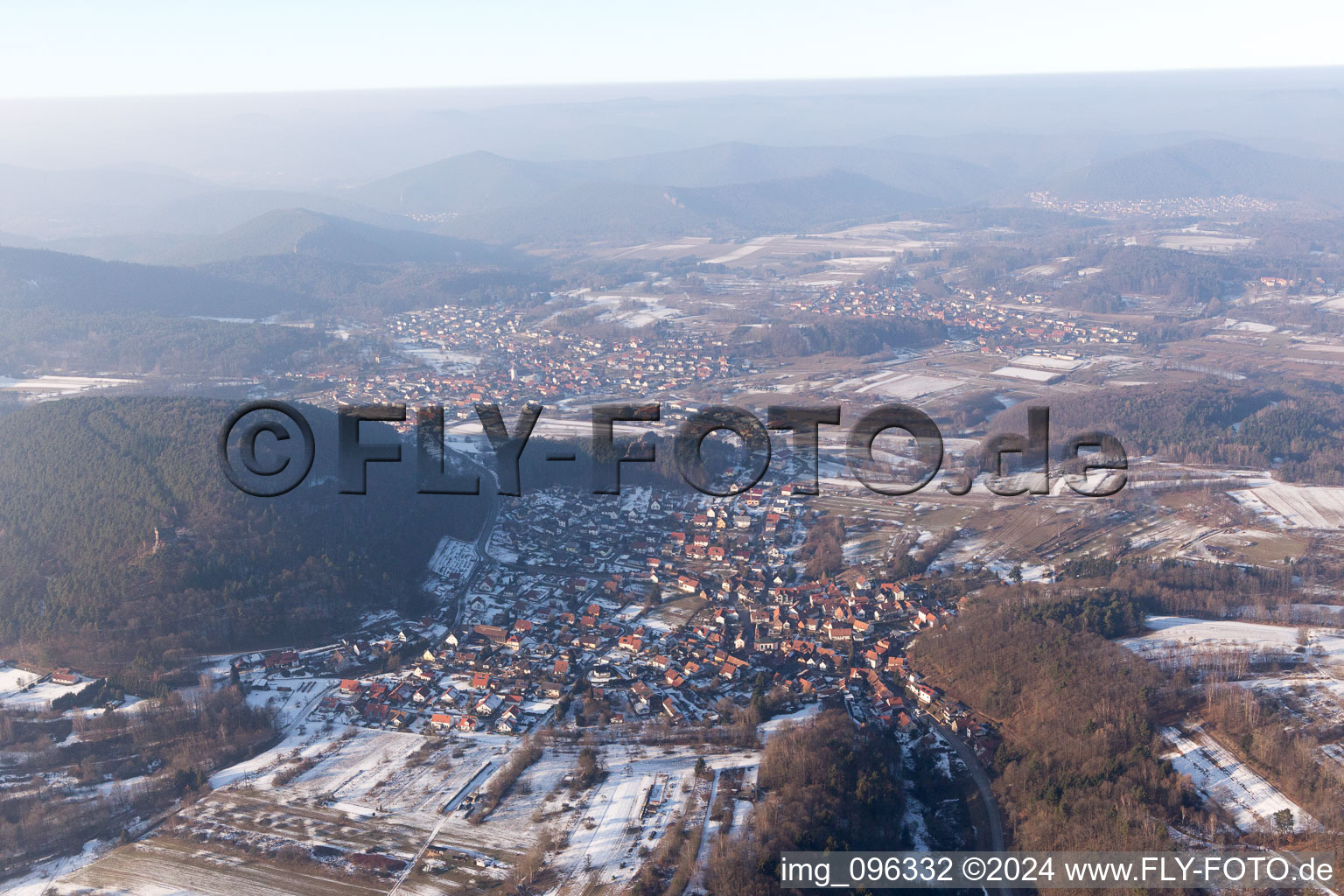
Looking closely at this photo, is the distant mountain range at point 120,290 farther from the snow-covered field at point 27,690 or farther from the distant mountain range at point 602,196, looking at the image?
the snow-covered field at point 27,690

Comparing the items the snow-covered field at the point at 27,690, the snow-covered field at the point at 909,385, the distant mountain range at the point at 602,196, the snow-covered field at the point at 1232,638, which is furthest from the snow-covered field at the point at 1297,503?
the distant mountain range at the point at 602,196

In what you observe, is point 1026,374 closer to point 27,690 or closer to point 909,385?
point 909,385

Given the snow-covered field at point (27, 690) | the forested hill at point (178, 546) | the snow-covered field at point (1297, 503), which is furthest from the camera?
the snow-covered field at point (1297, 503)

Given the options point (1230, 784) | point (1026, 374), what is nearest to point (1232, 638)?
point (1230, 784)

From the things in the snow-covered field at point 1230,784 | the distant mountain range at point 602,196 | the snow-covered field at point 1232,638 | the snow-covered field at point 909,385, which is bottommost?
the snow-covered field at point 1230,784

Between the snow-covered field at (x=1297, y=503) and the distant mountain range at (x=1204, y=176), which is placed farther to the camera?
the distant mountain range at (x=1204, y=176)

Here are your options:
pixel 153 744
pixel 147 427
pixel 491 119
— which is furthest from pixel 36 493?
pixel 491 119

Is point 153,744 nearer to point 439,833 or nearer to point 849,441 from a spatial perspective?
point 439,833
